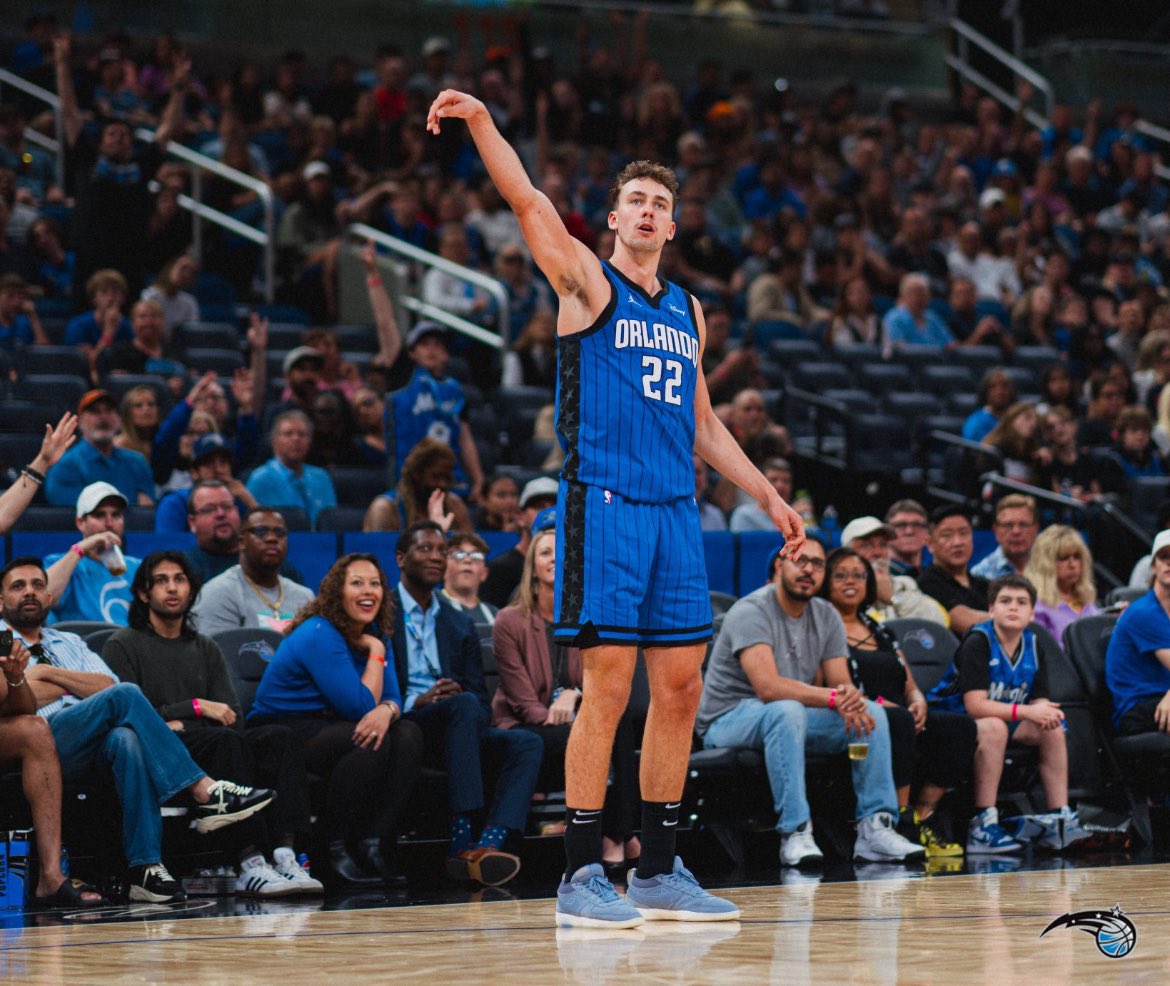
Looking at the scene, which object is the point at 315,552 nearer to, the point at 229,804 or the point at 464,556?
the point at 464,556

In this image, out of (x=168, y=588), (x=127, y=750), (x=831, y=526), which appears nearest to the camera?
(x=127, y=750)

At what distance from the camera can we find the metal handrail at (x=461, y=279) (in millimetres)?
12914

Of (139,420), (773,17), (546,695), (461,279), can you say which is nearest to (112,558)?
(546,695)

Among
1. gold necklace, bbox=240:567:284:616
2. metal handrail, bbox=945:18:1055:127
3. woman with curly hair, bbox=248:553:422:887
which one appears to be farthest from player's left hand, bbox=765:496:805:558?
metal handrail, bbox=945:18:1055:127

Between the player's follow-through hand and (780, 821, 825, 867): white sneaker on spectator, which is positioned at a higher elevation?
the player's follow-through hand

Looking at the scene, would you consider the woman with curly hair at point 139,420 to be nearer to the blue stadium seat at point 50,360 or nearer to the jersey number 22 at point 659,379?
the blue stadium seat at point 50,360

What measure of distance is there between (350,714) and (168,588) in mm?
844

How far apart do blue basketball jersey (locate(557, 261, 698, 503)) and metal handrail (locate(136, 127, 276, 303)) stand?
27.0ft

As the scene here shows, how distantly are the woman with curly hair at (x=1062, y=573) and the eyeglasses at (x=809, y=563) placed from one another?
209cm

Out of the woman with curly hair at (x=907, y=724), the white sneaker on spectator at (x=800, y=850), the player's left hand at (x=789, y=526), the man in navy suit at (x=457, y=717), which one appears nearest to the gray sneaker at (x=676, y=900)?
the player's left hand at (x=789, y=526)

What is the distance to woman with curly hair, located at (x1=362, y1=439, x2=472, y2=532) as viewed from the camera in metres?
9.27

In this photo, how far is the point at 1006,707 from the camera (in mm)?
8086

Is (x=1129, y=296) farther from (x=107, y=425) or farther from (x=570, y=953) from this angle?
(x=570, y=953)

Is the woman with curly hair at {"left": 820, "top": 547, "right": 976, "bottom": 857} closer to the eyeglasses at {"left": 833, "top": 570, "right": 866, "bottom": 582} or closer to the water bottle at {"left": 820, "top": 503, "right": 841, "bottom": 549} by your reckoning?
the eyeglasses at {"left": 833, "top": 570, "right": 866, "bottom": 582}
